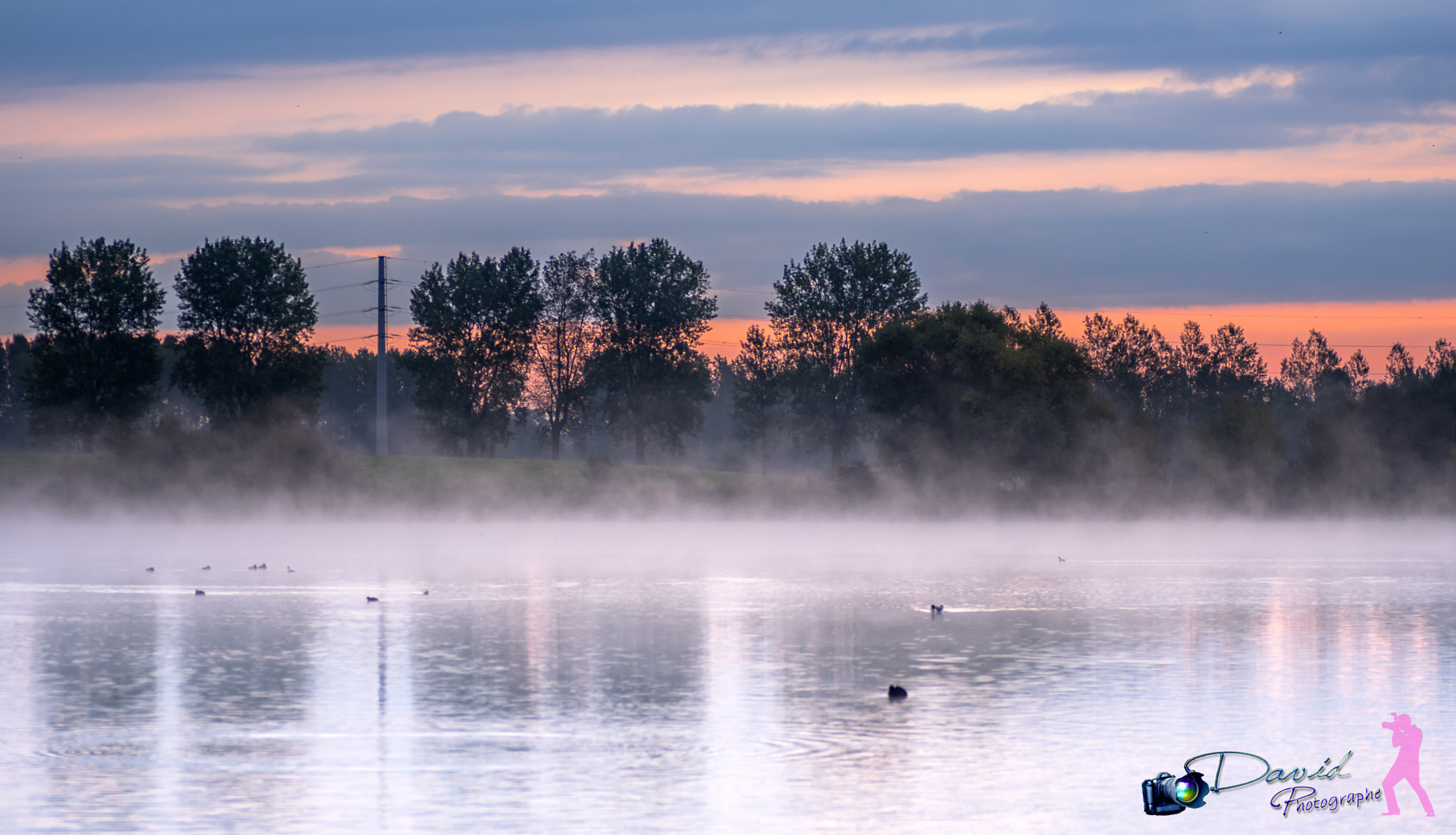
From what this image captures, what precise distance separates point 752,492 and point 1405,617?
6758 cm

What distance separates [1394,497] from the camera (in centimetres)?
11100

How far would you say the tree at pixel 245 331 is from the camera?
111 m

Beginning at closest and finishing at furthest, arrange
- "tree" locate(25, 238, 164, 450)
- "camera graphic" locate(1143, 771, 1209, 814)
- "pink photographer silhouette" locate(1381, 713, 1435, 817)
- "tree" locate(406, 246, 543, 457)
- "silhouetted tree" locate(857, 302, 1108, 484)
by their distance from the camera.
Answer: "camera graphic" locate(1143, 771, 1209, 814)
"pink photographer silhouette" locate(1381, 713, 1435, 817)
"silhouetted tree" locate(857, 302, 1108, 484)
"tree" locate(25, 238, 164, 450)
"tree" locate(406, 246, 543, 457)

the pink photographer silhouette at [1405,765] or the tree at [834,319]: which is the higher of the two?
the tree at [834,319]

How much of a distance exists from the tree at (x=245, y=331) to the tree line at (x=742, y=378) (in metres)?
0.15

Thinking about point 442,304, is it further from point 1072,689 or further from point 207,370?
point 1072,689

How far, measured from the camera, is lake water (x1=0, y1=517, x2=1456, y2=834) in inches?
615

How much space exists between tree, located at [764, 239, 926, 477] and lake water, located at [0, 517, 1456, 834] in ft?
241

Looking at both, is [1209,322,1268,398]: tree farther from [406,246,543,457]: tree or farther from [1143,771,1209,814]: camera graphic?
[1143,771,1209,814]: camera graphic

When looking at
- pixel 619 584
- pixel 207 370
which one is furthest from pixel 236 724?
pixel 207 370

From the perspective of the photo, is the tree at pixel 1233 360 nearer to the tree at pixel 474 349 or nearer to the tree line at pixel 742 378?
the tree line at pixel 742 378

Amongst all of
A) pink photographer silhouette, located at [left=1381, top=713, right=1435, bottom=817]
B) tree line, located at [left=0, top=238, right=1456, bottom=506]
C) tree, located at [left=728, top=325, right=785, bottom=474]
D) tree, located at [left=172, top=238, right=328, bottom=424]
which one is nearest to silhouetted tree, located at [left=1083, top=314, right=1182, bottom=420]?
tree line, located at [left=0, top=238, right=1456, bottom=506]

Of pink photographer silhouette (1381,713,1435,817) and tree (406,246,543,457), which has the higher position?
tree (406,246,543,457)

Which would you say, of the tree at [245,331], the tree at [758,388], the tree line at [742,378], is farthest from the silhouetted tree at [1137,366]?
the tree at [245,331]
